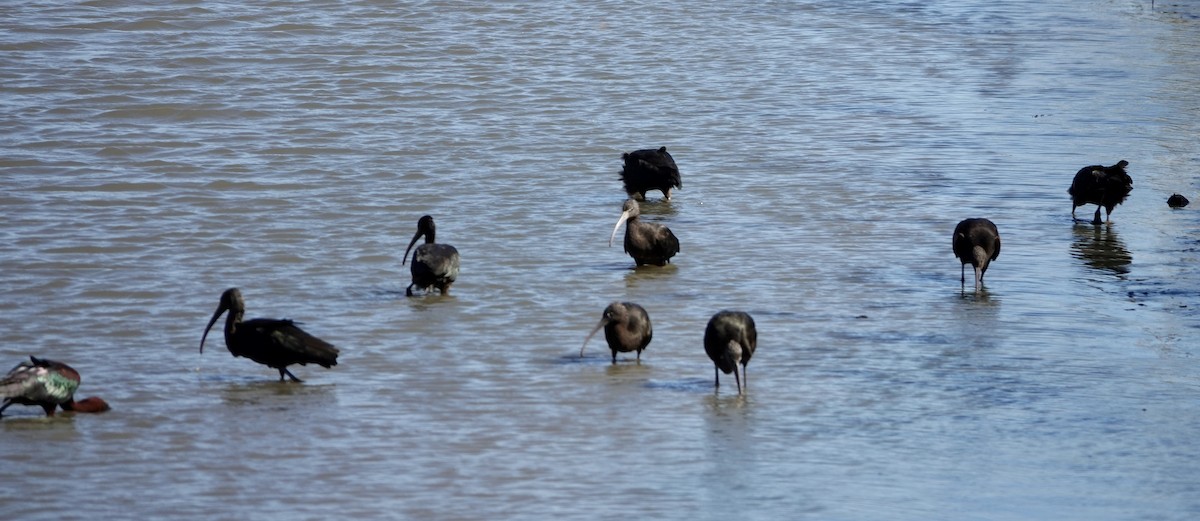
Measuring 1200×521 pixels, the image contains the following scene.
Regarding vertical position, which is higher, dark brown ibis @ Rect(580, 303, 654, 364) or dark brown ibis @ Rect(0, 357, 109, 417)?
dark brown ibis @ Rect(0, 357, 109, 417)

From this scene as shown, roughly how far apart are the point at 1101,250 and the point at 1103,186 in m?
0.97

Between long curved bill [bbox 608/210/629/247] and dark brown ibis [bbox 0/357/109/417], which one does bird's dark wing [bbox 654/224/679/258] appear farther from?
dark brown ibis [bbox 0/357/109/417]

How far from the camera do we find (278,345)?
11328 mm

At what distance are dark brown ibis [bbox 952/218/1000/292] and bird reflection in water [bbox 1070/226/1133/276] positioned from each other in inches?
54.6

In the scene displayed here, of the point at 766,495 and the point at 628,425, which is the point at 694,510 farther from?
the point at 628,425

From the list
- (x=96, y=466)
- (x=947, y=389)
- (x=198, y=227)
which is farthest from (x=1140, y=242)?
(x=96, y=466)

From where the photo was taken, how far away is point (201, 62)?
25750 mm

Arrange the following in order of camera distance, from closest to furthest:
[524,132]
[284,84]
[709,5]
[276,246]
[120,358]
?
[120,358]
[276,246]
[524,132]
[284,84]
[709,5]

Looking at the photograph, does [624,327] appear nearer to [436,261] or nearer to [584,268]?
[436,261]

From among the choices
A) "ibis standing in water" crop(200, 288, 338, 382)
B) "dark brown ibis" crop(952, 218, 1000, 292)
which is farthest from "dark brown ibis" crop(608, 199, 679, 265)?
"ibis standing in water" crop(200, 288, 338, 382)

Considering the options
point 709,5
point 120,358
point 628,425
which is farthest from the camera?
point 709,5

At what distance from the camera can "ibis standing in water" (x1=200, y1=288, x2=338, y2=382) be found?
1130cm

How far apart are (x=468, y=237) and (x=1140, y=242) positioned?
6.12 m

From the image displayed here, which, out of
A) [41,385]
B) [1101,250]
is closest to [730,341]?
[41,385]
